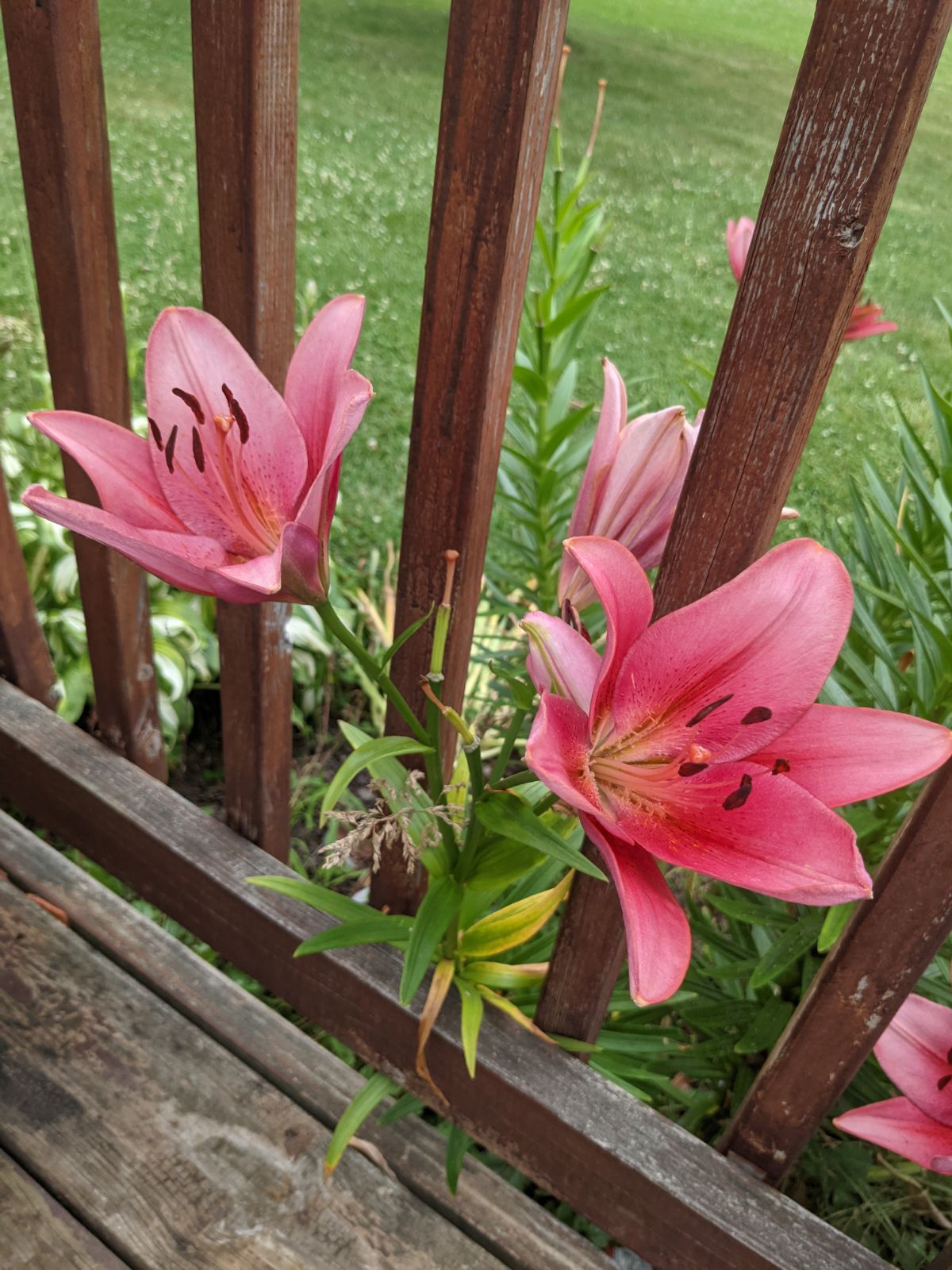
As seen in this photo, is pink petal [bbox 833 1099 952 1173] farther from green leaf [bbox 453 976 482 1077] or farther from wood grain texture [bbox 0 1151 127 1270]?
Answer: wood grain texture [bbox 0 1151 127 1270]

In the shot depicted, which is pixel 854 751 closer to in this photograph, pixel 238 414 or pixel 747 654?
pixel 747 654

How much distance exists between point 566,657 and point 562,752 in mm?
46

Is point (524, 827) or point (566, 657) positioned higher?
point (566, 657)

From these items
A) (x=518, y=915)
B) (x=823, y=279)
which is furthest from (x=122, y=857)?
(x=823, y=279)

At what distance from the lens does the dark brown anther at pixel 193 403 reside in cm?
56

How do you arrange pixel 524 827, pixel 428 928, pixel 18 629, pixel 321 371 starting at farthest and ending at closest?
pixel 18 629
pixel 428 928
pixel 524 827
pixel 321 371

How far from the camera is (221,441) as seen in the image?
0.58 m

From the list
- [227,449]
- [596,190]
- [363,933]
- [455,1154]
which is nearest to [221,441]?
[227,449]

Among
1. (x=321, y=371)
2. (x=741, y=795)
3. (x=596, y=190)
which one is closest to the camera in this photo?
(x=741, y=795)

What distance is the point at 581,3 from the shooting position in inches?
294

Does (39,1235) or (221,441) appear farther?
(39,1235)

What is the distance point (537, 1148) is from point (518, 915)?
244mm

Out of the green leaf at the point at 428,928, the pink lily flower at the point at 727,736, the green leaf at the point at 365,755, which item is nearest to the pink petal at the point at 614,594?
the pink lily flower at the point at 727,736

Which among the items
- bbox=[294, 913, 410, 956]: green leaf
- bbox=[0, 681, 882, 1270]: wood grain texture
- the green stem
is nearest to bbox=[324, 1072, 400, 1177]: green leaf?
bbox=[0, 681, 882, 1270]: wood grain texture
